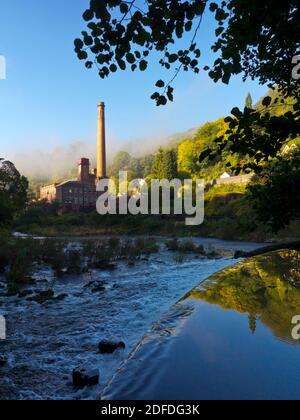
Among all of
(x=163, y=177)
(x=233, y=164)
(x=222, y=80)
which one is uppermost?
(x=163, y=177)

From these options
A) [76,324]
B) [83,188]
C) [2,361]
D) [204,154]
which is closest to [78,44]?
[204,154]

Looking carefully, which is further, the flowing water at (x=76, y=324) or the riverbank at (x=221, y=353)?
the flowing water at (x=76, y=324)

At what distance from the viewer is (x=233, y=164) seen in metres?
3.62

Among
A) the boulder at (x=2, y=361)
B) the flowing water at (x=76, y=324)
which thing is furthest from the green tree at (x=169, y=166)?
the boulder at (x=2, y=361)

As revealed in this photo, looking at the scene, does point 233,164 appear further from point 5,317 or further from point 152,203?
point 152,203

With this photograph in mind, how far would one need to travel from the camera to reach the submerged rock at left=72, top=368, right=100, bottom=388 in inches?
182

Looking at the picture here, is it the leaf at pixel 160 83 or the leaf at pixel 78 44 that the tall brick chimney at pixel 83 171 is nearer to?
the leaf at pixel 160 83

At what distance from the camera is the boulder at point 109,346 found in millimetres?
6000

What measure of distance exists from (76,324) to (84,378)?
10.7 ft

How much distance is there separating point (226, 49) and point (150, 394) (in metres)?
2.75

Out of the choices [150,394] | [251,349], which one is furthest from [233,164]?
[150,394]

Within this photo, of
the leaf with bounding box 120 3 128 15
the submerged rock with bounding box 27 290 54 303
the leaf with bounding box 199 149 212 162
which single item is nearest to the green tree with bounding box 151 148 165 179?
the submerged rock with bounding box 27 290 54 303

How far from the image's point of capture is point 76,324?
25.6 feet

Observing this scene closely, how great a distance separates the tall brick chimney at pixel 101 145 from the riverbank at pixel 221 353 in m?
80.3
